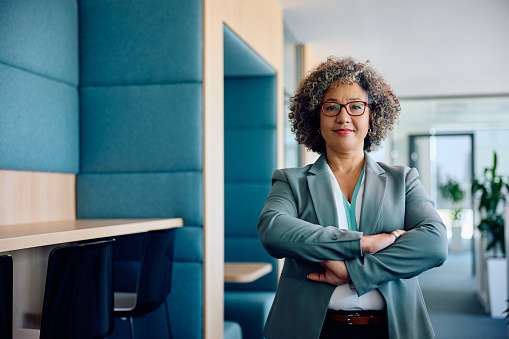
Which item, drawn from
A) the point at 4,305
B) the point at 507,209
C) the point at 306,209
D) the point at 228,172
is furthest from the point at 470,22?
the point at 4,305

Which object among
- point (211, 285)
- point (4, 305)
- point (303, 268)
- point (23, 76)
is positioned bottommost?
point (211, 285)

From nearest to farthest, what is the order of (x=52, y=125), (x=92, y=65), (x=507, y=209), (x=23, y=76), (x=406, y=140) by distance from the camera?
(x=23, y=76) → (x=52, y=125) → (x=92, y=65) → (x=507, y=209) → (x=406, y=140)

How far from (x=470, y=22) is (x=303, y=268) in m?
5.09

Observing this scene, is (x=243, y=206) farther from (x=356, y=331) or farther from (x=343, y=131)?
(x=356, y=331)

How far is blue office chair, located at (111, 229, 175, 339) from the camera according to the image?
271cm

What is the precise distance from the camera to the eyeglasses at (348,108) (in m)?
1.66

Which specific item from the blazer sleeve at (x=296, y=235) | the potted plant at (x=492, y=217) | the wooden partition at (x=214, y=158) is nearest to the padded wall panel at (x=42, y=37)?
the wooden partition at (x=214, y=158)

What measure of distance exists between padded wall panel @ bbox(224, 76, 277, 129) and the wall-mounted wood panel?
193 centimetres

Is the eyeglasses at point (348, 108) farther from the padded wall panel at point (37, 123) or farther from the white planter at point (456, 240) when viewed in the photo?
the white planter at point (456, 240)

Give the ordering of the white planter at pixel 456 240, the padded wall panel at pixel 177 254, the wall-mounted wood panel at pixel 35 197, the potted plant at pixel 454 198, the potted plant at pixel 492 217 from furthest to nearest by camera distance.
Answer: the white planter at pixel 456 240 → the potted plant at pixel 454 198 → the potted plant at pixel 492 217 → the padded wall panel at pixel 177 254 → the wall-mounted wood panel at pixel 35 197

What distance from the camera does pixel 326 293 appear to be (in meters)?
1.50

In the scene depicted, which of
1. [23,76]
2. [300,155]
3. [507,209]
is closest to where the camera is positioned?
[23,76]

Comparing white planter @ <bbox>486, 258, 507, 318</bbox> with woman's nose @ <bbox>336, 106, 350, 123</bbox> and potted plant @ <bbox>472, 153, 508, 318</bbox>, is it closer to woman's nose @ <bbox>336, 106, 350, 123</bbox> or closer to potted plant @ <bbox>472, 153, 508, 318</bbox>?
potted plant @ <bbox>472, 153, 508, 318</bbox>

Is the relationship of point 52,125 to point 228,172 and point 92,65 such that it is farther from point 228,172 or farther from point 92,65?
point 228,172
